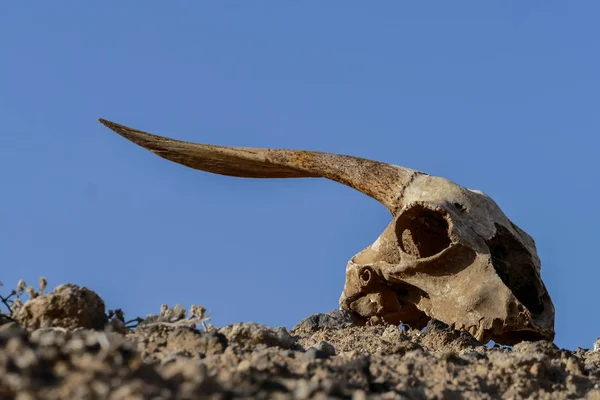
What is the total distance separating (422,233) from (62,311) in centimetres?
486

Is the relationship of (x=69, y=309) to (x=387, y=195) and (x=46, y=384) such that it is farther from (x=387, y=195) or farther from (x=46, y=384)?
(x=387, y=195)

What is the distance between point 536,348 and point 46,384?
13.2 ft

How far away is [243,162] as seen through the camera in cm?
956

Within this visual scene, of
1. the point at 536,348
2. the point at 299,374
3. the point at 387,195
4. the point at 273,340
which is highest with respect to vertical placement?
the point at 387,195

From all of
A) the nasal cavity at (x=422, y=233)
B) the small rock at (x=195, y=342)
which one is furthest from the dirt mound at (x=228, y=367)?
the nasal cavity at (x=422, y=233)

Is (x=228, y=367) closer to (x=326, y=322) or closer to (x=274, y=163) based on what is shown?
(x=326, y=322)

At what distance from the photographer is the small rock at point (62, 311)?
482cm

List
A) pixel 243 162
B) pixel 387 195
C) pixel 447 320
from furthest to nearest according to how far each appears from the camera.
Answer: pixel 243 162 < pixel 387 195 < pixel 447 320

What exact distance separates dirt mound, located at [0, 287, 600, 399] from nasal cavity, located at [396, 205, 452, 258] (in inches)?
91.0

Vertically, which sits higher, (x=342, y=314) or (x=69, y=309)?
(x=342, y=314)

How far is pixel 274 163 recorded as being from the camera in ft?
31.1

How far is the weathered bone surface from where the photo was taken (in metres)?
8.22

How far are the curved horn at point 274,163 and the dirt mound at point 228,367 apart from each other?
9.14 feet

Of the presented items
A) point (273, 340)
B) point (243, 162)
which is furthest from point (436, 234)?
point (273, 340)
